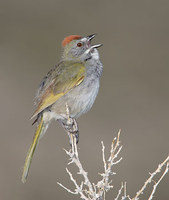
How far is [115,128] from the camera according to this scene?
1161cm

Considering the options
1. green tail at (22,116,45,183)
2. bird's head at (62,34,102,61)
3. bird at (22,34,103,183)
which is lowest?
green tail at (22,116,45,183)

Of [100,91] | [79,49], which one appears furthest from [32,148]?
[100,91]

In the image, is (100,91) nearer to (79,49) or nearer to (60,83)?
(79,49)

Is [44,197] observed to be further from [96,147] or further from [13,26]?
[13,26]

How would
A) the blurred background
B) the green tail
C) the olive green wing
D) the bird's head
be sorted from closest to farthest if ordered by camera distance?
1. the green tail
2. the olive green wing
3. the bird's head
4. the blurred background

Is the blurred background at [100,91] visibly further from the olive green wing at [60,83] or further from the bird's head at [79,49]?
the olive green wing at [60,83]

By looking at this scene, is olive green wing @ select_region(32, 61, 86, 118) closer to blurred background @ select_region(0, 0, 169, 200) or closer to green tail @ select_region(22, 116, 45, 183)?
green tail @ select_region(22, 116, 45, 183)

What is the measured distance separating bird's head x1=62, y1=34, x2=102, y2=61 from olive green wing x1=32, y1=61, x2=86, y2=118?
29 cm

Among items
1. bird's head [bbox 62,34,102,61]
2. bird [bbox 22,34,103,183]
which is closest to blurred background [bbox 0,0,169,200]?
bird's head [bbox 62,34,102,61]

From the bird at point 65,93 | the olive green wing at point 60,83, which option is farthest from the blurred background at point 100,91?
the olive green wing at point 60,83

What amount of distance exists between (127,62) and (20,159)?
4453 mm

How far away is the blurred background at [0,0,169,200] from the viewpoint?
33.8ft

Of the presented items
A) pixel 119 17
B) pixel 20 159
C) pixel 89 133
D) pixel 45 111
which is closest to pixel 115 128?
pixel 89 133

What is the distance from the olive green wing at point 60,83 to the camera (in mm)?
5621
